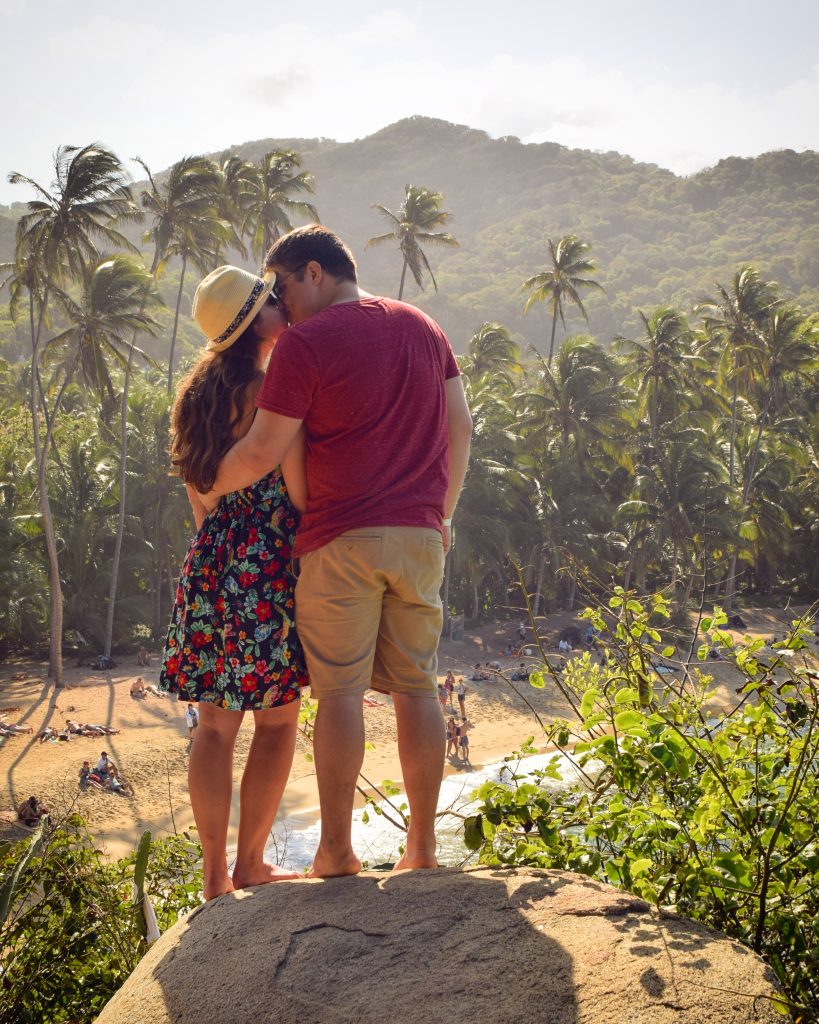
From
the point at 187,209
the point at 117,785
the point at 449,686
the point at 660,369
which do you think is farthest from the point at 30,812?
the point at 660,369

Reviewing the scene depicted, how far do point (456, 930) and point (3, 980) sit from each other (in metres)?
1.62

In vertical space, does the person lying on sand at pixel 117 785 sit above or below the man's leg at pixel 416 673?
below

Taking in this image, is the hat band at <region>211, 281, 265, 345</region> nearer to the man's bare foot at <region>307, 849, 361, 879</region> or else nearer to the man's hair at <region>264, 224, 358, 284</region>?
the man's hair at <region>264, 224, 358, 284</region>

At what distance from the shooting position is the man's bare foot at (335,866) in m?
2.62

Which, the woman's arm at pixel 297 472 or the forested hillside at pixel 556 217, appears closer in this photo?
the woman's arm at pixel 297 472

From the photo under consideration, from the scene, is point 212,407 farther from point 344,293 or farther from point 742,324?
point 742,324

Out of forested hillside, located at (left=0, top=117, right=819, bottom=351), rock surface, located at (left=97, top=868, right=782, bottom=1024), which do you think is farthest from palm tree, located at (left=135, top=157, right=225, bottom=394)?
forested hillside, located at (left=0, top=117, right=819, bottom=351)

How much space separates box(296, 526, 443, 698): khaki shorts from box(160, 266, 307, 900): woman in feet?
0.45

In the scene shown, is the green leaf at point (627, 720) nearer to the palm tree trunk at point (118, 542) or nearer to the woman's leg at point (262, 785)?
the woman's leg at point (262, 785)

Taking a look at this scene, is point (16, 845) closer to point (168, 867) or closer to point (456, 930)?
point (168, 867)

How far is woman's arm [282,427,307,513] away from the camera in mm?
2742

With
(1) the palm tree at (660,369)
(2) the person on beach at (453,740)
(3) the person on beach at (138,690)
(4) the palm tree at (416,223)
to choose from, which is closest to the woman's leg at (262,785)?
(2) the person on beach at (453,740)

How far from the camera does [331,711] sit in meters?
2.64

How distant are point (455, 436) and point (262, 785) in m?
1.22
